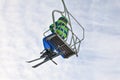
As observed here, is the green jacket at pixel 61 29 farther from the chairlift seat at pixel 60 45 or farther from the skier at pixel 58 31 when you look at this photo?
the chairlift seat at pixel 60 45

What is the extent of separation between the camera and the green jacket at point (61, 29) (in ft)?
66.3

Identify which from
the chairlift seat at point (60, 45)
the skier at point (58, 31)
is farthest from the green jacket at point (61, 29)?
the chairlift seat at point (60, 45)

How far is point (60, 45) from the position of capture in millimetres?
20062

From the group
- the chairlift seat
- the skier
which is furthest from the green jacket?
the chairlift seat

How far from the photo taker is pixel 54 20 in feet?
65.4

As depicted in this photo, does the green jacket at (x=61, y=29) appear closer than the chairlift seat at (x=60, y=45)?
No

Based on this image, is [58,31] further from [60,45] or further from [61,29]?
Result: [60,45]

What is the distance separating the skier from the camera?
20250 mm

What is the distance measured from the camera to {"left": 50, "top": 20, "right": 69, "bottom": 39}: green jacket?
66.3 feet

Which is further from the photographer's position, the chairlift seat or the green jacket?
the green jacket

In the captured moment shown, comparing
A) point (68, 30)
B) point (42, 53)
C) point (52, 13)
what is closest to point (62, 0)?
point (52, 13)

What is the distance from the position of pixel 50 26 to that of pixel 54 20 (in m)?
0.66

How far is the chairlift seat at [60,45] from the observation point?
1995 centimetres

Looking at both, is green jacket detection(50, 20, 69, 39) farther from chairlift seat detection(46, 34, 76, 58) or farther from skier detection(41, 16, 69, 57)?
chairlift seat detection(46, 34, 76, 58)
